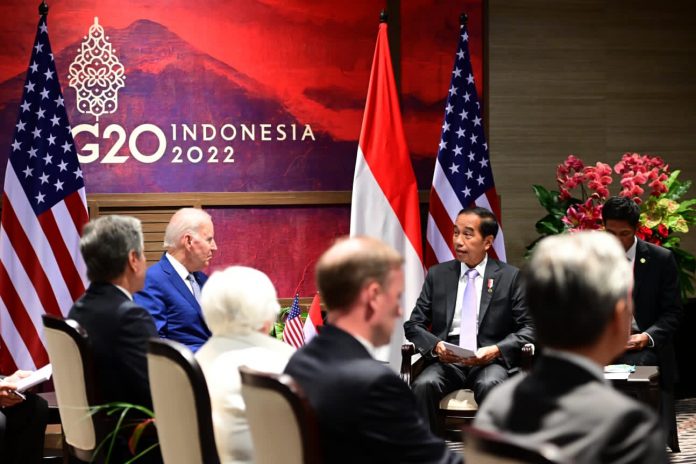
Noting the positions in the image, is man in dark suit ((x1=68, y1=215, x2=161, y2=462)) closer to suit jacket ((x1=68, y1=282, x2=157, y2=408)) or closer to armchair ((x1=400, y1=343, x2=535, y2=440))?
suit jacket ((x1=68, y1=282, x2=157, y2=408))

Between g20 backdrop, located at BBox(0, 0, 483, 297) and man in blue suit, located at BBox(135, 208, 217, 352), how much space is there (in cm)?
162

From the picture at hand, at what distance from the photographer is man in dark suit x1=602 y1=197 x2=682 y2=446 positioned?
543cm

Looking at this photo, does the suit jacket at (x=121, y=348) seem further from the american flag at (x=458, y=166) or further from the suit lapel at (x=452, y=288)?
the american flag at (x=458, y=166)

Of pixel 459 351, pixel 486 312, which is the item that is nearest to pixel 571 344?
pixel 459 351

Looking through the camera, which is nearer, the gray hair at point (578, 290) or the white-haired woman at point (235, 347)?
the gray hair at point (578, 290)

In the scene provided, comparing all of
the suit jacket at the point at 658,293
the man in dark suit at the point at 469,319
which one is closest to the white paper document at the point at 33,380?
the man in dark suit at the point at 469,319

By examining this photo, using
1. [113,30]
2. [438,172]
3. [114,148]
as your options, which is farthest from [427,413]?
[113,30]

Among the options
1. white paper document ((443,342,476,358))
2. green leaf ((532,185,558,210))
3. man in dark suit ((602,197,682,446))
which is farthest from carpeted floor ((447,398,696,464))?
green leaf ((532,185,558,210))

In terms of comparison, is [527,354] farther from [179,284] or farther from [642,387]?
[179,284]

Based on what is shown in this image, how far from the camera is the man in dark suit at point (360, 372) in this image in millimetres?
2270

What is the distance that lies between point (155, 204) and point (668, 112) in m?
3.81

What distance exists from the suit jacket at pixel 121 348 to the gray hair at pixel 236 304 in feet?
1.25

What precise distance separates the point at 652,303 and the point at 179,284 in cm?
260

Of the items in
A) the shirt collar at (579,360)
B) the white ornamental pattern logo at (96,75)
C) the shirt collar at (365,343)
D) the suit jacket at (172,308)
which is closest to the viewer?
the shirt collar at (579,360)
